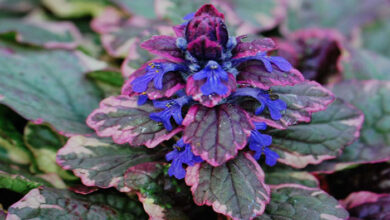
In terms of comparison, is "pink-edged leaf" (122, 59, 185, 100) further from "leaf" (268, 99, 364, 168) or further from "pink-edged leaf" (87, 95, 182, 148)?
"leaf" (268, 99, 364, 168)

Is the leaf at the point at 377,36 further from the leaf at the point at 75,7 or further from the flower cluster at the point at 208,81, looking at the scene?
the leaf at the point at 75,7

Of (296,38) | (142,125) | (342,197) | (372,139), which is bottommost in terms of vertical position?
(342,197)

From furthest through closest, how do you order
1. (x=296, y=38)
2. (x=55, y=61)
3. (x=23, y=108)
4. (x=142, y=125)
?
(x=296, y=38) → (x=55, y=61) → (x=23, y=108) → (x=142, y=125)

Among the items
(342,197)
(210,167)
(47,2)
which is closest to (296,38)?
(342,197)

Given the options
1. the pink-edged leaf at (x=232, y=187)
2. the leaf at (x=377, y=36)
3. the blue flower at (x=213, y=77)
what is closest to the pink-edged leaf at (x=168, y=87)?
the blue flower at (x=213, y=77)

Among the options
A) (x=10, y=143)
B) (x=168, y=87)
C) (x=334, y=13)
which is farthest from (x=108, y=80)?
(x=334, y=13)

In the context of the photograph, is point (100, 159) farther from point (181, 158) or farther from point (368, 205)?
point (368, 205)

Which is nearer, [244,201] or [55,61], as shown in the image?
[244,201]

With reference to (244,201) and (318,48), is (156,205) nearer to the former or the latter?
(244,201)
